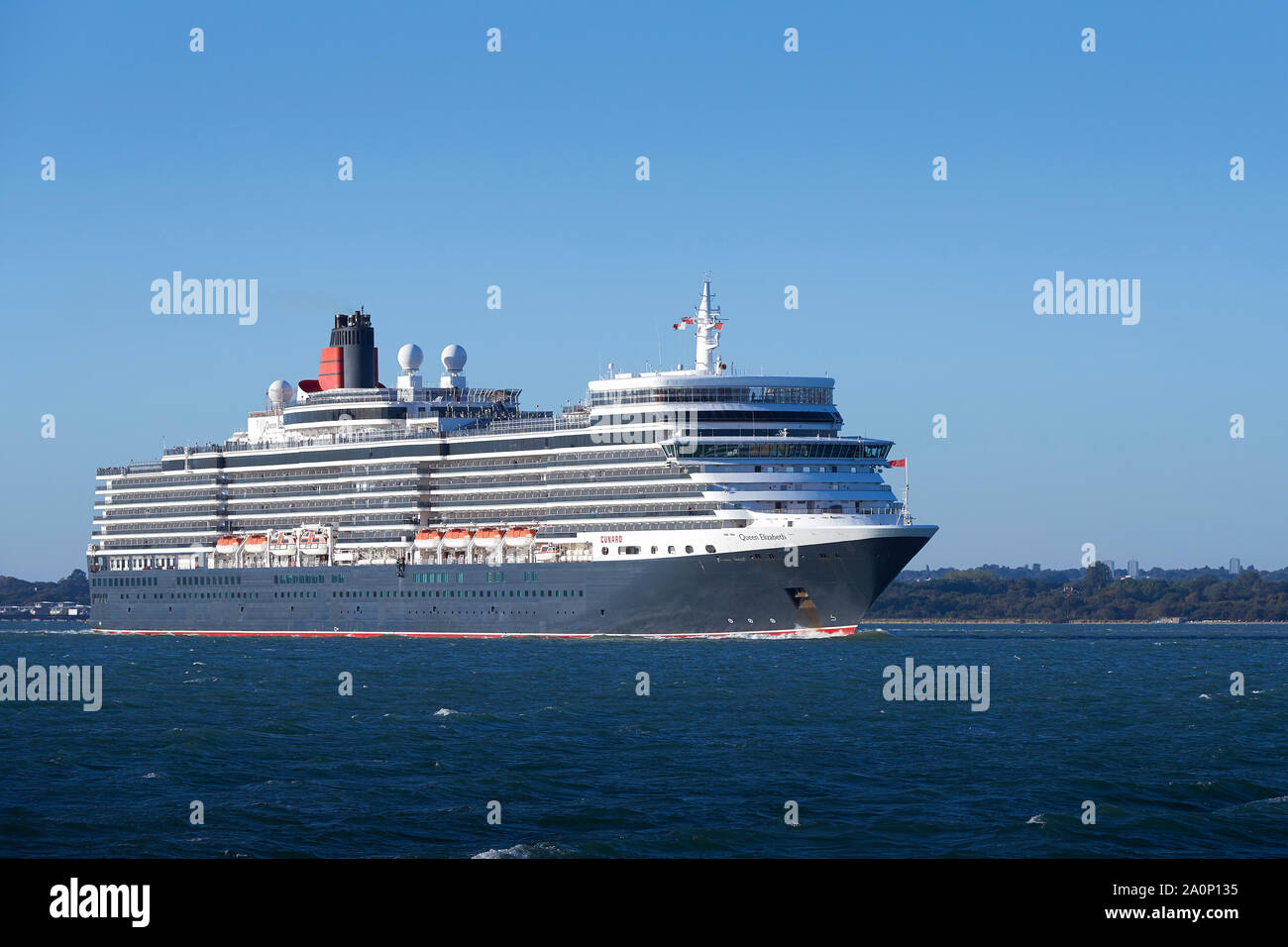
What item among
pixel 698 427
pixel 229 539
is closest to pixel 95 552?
pixel 229 539

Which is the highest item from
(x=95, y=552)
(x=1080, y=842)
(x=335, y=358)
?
(x=335, y=358)

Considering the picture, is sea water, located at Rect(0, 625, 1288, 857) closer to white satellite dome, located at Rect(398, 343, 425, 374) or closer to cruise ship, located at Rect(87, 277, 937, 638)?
cruise ship, located at Rect(87, 277, 937, 638)

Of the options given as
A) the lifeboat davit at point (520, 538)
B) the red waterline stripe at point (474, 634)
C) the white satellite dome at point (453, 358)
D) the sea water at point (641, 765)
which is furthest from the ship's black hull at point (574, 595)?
the white satellite dome at point (453, 358)

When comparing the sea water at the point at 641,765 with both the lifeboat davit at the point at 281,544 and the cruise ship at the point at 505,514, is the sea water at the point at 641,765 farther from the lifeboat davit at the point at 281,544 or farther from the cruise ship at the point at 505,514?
the lifeboat davit at the point at 281,544

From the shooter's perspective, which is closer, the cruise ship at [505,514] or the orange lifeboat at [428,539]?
the cruise ship at [505,514]

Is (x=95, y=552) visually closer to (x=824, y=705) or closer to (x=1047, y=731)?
(x=824, y=705)

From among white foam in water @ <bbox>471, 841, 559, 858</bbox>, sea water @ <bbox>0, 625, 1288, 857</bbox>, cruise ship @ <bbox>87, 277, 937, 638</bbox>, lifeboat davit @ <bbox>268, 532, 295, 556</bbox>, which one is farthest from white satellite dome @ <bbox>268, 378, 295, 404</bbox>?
white foam in water @ <bbox>471, 841, 559, 858</bbox>

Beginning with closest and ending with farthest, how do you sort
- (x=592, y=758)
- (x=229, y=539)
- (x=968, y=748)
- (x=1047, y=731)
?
(x=592, y=758), (x=968, y=748), (x=1047, y=731), (x=229, y=539)
